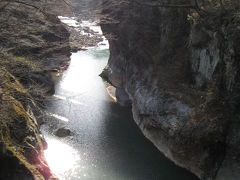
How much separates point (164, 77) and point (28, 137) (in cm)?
1359

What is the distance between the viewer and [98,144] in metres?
27.6

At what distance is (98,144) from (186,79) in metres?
8.22

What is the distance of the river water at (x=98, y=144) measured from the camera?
2380 cm

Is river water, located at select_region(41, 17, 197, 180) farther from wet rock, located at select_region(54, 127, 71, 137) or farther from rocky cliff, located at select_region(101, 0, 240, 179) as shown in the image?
rocky cliff, located at select_region(101, 0, 240, 179)

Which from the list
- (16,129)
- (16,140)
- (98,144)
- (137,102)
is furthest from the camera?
(137,102)

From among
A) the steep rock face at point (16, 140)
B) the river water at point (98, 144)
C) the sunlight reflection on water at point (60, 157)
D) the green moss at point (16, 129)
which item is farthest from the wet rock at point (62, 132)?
the green moss at point (16, 129)

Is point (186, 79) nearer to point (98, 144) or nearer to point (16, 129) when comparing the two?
point (98, 144)

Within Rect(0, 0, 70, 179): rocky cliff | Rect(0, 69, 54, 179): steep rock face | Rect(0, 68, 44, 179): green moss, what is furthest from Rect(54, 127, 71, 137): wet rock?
Rect(0, 68, 44, 179): green moss

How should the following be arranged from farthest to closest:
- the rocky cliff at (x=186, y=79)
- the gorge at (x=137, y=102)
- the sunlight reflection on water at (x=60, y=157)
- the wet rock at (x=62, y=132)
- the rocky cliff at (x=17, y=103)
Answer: the wet rock at (x=62, y=132), the sunlight reflection on water at (x=60, y=157), the rocky cliff at (x=186, y=79), the gorge at (x=137, y=102), the rocky cliff at (x=17, y=103)

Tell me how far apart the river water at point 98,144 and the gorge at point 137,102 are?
0.07 meters

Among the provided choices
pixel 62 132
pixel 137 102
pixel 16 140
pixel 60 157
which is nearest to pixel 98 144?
pixel 62 132

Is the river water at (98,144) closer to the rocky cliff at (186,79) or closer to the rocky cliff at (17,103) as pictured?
the rocky cliff at (186,79)

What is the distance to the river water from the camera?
23797mm

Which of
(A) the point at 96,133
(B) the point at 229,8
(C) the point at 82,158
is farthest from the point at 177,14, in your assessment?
(C) the point at 82,158
